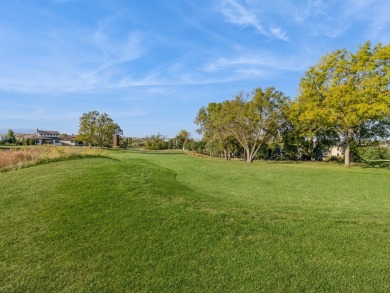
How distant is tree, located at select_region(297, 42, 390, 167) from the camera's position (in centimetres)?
2048

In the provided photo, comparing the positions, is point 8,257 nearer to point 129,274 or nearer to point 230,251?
point 129,274

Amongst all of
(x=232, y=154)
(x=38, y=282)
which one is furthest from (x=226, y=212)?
(x=232, y=154)

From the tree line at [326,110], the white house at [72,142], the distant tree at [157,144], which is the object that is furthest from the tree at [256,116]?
the white house at [72,142]

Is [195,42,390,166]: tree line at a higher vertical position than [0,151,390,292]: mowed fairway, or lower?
higher

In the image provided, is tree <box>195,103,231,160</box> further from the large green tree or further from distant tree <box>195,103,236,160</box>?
the large green tree

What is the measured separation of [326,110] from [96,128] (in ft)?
139

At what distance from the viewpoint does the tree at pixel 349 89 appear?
67.2 ft

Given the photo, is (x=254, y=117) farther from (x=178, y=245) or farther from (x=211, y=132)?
(x=178, y=245)

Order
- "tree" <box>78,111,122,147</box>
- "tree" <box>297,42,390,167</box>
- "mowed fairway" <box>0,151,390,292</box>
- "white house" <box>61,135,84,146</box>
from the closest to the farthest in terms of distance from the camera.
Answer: "mowed fairway" <box>0,151,390,292</box>, "tree" <box>297,42,390,167</box>, "tree" <box>78,111,122,147</box>, "white house" <box>61,135,84,146</box>

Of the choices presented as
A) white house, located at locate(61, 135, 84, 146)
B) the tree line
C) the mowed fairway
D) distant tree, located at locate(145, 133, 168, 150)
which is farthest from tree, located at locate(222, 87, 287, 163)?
white house, located at locate(61, 135, 84, 146)

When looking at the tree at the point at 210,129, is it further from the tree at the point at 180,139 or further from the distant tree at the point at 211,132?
the tree at the point at 180,139

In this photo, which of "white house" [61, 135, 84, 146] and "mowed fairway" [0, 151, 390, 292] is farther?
"white house" [61, 135, 84, 146]

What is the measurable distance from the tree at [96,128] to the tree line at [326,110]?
82.3 feet

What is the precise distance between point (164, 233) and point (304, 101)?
26.0 metres
